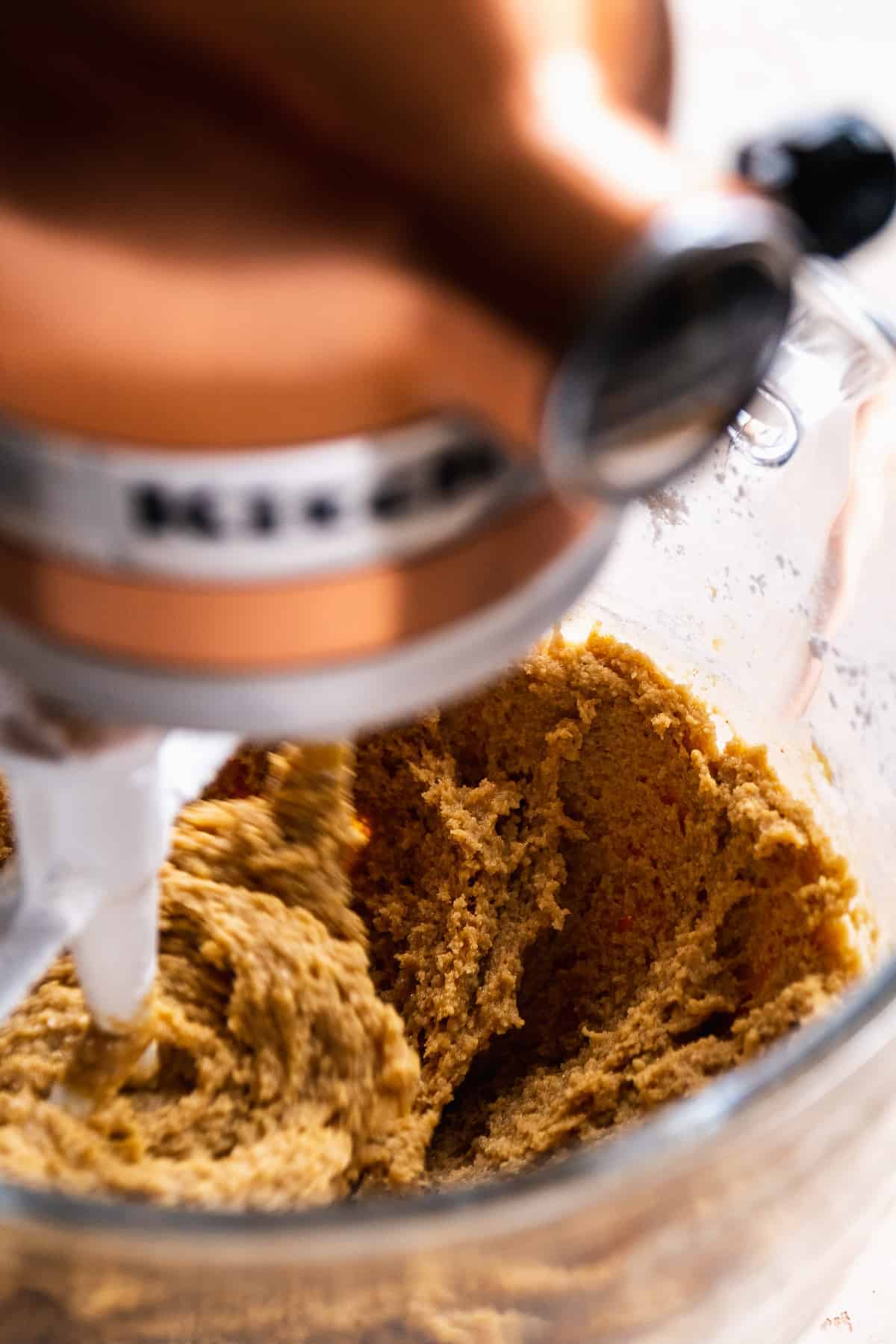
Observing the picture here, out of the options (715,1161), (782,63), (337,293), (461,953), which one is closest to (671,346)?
Answer: (337,293)

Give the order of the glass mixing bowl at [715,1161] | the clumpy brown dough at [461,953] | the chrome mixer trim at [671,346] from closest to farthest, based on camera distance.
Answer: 1. the chrome mixer trim at [671,346]
2. the glass mixing bowl at [715,1161]
3. the clumpy brown dough at [461,953]

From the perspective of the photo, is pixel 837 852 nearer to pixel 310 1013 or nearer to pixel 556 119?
pixel 310 1013

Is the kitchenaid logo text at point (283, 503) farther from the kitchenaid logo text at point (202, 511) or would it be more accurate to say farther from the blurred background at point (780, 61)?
the blurred background at point (780, 61)

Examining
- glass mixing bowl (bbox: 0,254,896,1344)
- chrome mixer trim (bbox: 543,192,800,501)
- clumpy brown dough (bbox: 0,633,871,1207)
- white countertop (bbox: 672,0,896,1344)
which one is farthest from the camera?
white countertop (bbox: 672,0,896,1344)

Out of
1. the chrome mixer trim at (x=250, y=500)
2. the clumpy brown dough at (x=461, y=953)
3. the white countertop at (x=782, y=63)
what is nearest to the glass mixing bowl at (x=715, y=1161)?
the clumpy brown dough at (x=461, y=953)

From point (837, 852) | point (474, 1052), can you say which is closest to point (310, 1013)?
point (474, 1052)

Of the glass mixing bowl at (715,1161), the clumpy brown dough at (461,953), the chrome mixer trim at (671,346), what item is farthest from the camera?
the clumpy brown dough at (461,953)

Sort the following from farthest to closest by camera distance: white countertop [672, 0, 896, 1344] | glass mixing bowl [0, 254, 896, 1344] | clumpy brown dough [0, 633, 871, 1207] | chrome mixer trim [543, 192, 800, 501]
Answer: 1. white countertop [672, 0, 896, 1344]
2. clumpy brown dough [0, 633, 871, 1207]
3. glass mixing bowl [0, 254, 896, 1344]
4. chrome mixer trim [543, 192, 800, 501]

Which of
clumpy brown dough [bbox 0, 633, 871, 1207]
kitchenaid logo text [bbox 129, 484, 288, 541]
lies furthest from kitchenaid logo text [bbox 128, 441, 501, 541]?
clumpy brown dough [bbox 0, 633, 871, 1207]

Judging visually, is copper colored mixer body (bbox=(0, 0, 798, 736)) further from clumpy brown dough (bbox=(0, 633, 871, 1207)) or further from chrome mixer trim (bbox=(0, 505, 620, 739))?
clumpy brown dough (bbox=(0, 633, 871, 1207))
